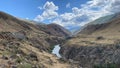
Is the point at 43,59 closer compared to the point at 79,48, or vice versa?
the point at 43,59

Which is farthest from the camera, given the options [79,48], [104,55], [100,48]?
[79,48]

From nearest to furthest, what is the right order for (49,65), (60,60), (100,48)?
(49,65) < (60,60) < (100,48)

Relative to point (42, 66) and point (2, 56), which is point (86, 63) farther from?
point (2, 56)

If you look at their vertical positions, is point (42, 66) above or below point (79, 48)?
below

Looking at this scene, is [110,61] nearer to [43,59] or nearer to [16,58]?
[43,59]

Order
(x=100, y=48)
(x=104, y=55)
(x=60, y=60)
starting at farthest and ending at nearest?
(x=100, y=48) → (x=104, y=55) → (x=60, y=60)

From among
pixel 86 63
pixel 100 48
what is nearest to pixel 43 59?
pixel 86 63

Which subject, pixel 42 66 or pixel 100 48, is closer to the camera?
pixel 42 66

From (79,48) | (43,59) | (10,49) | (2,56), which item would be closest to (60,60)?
(43,59)

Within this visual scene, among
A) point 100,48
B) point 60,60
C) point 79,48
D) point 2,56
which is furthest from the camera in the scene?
point 79,48
